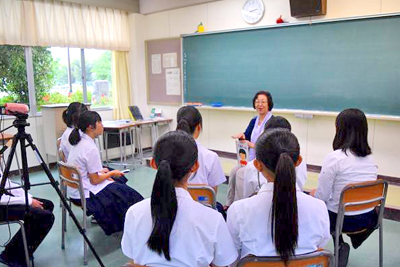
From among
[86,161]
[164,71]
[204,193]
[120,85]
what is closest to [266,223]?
[204,193]

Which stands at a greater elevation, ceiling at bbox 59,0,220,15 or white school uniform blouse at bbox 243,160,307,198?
ceiling at bbox 59,0,220,15

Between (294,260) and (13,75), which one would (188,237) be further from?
(13,75)

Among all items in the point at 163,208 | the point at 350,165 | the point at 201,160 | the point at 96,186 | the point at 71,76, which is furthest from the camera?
the point at 71,76

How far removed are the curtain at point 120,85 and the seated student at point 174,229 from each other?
16.4 ft

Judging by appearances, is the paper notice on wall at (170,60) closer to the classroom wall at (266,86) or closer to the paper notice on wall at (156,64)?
the paper notice on wall at (156,64)

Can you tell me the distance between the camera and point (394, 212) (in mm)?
3145

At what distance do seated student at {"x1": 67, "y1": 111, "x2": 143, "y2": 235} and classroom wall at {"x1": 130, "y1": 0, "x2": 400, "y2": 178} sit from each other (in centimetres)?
266

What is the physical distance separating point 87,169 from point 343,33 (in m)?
3.21

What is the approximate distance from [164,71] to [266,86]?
207 centimetres

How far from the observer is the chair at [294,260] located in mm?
1179

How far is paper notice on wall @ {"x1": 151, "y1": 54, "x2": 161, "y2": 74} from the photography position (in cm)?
605

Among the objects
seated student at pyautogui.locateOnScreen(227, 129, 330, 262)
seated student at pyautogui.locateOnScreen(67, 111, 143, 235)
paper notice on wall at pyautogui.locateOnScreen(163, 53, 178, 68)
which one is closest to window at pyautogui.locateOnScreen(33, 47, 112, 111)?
paper notice on wall at pyautogui.locateOnScreen(163, 53, 178, 68)

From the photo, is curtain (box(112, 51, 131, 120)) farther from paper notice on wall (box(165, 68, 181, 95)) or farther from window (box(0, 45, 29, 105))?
window (box(0, 45, 29, 105))

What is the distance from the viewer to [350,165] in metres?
2.07
